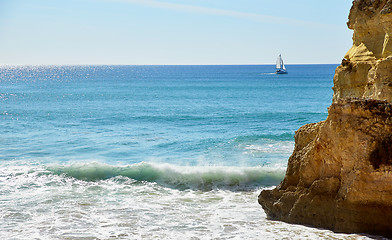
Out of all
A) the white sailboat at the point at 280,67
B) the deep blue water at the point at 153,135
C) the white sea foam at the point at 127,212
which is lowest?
the deep blue water at the point at 153,135

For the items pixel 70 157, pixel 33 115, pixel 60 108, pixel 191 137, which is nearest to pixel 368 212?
pixel 70 157

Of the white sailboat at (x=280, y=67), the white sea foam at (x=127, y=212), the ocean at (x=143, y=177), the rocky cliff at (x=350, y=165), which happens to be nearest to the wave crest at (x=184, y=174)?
the ocean at (x=143, y=177)

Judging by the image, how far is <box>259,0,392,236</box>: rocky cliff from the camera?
30.2 feet

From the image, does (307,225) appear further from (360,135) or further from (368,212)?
(360,135)

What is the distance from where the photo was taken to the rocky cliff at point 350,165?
9.21 meters

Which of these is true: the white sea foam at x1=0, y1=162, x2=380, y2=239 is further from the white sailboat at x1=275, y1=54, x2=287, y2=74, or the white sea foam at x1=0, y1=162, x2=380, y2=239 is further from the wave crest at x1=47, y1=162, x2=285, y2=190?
the white sailboat at x1=275, y1=54, x2=287, y2=74

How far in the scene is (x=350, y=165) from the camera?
31.3 ft

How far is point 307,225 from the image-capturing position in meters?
10.2

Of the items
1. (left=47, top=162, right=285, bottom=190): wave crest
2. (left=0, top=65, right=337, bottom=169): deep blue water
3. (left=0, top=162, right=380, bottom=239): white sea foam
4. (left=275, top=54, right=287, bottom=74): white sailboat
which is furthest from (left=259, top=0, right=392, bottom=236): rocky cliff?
(left=275, top=54, right=287, bottom=74): white sailboat

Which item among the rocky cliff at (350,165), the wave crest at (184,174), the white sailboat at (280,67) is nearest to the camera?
the rocky cliff at (350,165)

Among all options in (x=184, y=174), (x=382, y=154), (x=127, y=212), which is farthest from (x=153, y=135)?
(x=382, y=154)

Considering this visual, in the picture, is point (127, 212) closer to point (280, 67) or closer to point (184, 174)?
point (184, 174)

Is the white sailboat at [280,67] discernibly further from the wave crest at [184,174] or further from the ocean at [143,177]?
the wave crest at [184,174]

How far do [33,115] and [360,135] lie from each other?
31375 mm
